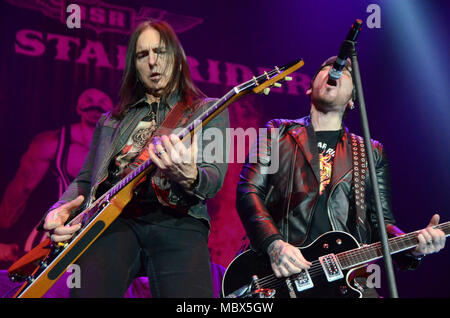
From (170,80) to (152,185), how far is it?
0.72 meters

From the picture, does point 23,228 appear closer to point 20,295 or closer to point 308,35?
point 20,295

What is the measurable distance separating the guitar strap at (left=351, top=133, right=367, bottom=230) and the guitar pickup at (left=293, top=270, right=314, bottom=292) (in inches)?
24.2

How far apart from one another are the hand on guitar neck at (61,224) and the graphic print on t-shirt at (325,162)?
162cm

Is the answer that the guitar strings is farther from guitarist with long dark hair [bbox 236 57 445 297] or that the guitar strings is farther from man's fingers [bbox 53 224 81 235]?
man's fingers [bbox 53 224 81 235]

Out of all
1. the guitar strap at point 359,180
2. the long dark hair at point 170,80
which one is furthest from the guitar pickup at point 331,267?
the long dark hair at point 170,80

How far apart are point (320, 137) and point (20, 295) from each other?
7.27ft

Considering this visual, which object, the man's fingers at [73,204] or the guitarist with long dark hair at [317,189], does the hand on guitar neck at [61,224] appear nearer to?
the man's fingers at [73,204]

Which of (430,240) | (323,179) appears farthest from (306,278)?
(430,240)

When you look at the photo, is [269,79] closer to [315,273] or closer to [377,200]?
[377,200]

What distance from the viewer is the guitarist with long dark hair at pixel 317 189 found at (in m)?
2.81

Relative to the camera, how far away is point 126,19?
480 cm

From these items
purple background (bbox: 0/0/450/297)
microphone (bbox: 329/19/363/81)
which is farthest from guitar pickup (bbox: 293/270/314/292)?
purple background (bbox: 0/0/450/297)

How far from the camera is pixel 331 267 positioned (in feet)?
8.56
